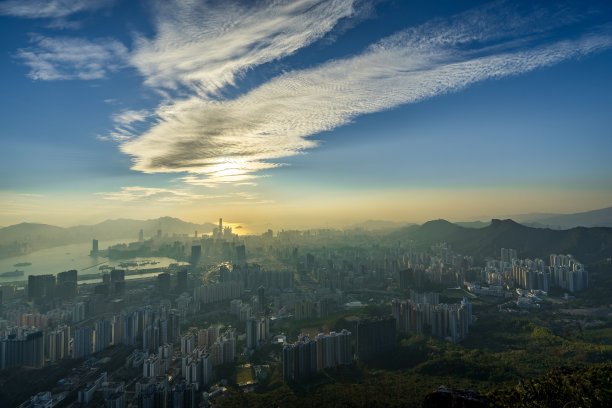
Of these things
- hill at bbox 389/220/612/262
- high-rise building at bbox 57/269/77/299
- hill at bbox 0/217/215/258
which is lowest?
high-rise building at bbox 57/269/77/299

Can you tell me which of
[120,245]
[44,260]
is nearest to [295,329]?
[44,260]

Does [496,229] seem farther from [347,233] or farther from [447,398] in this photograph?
[447,398]

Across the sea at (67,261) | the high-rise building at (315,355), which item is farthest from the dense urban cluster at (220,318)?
the sea at (67,261)

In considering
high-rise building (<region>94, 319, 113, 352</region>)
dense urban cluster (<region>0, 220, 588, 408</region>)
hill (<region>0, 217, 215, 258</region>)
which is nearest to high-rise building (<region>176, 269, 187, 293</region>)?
dense urban cluster (<region>0, 220, 588, 408</region>)

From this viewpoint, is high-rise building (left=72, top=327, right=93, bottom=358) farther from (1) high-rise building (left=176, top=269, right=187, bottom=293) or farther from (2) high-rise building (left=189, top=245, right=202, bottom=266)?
(2) high-rise building (left=189, top=245, right=202, bottom=266)

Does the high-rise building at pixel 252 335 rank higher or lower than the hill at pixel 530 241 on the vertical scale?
lower

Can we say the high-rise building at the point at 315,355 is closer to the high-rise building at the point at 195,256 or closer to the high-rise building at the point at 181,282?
the high-rise building at the point at 181,282

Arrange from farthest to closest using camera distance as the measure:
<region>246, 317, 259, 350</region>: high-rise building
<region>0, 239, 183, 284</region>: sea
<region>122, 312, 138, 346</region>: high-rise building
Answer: <region>0, 239, 183, 284</region>: sea, <region>122, 312, 138, 346</region>: high-rise building, <region>246, 317, 259, 350</region>: high-rise building
